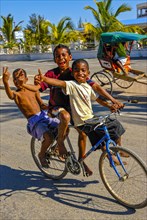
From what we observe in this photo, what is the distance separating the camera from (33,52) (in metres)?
33.2

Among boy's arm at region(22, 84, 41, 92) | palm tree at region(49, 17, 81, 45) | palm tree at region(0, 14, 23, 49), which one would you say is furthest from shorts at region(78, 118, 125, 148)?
palm tree at region(0, 14, 23, 49)

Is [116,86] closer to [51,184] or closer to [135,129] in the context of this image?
[135,129]

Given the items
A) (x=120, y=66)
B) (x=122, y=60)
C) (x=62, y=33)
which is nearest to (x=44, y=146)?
(x=120, y=66)

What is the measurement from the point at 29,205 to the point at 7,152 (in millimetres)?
1812

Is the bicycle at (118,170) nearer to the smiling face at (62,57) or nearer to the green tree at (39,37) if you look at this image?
the smiling face at (62,57)

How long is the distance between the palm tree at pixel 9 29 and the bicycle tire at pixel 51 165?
107 ft

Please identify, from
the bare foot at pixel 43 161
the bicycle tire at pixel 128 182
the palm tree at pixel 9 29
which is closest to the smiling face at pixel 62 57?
the bicycle tire at pixel 128 182

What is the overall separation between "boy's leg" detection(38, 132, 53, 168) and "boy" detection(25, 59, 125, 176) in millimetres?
445

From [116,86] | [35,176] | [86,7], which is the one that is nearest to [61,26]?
[86,7]

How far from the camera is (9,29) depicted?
34.6 metres

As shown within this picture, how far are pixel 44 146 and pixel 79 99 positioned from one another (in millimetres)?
856

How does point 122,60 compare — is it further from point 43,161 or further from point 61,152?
point 61,152

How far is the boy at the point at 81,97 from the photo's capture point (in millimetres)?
3227

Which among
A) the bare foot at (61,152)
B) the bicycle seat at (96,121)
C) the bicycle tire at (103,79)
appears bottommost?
the bare foot at (61,152)
